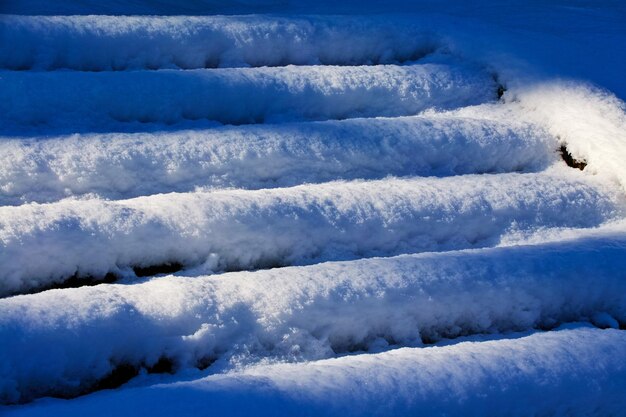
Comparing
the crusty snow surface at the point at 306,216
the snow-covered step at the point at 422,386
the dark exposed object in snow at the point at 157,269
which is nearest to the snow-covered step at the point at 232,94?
the crusty snow surface at the point at 306,216

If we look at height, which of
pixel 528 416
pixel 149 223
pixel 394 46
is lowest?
pixel 528 416

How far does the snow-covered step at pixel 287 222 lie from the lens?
2.82 feet

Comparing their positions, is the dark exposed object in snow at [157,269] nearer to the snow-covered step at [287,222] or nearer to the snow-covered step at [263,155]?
the snow-covered step at [287,222]

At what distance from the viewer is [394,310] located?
2.85 ft

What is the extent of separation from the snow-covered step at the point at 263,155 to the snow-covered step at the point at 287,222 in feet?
0.14

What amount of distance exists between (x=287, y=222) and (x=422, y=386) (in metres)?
0.28

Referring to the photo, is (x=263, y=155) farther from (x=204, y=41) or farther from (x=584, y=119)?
(x=584, y=119)

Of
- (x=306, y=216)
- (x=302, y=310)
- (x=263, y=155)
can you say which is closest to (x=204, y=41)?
(x=263, y=155)

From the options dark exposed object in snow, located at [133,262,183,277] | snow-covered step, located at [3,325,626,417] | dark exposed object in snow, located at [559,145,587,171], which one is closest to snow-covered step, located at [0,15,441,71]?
dark exposed object in snow, located at [559,145,587,171]

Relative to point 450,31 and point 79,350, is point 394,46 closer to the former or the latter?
point 450,31

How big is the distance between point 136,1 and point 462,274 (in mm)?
854

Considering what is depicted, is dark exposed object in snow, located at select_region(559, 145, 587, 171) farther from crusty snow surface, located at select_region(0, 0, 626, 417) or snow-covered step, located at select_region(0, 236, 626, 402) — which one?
snow-covered step, located at select_region(0, 236, 626, 402)

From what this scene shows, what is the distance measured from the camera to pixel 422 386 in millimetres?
764

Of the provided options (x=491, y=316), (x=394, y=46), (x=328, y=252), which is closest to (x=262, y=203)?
(x=328, y=252)
